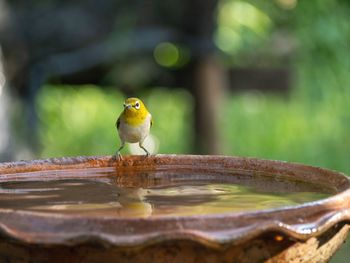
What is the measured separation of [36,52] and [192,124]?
4.88ft

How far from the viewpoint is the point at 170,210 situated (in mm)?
2275

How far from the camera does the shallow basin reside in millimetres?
1816

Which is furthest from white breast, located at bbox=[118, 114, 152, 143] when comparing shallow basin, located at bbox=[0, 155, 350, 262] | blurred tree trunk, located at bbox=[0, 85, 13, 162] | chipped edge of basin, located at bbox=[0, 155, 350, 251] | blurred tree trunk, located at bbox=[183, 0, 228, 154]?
blurred tree trunk, located at bbox=[183, 0, 228, 154]

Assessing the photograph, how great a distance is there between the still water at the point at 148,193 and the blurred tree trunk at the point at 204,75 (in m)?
4.16

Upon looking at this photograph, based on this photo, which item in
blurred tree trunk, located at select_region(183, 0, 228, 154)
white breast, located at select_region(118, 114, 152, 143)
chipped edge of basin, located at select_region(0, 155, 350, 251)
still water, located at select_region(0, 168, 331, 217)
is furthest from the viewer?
blurred tree trunk, located at select_region(183, 0, 228, 154)

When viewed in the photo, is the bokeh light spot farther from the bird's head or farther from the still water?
the still water

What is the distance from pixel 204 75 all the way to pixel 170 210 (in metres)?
4.82

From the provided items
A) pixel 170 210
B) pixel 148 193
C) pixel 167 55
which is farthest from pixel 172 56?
pixel 170 210

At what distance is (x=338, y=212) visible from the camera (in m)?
1.99

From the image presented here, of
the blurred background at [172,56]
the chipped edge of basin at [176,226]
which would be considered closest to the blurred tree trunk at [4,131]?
the blurred background at [172,56]

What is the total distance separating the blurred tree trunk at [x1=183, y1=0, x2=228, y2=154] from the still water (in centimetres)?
416

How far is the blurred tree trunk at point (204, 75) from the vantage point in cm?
695

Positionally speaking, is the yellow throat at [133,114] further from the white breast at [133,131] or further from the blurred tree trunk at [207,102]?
the blurred tree trunk at [207,102]

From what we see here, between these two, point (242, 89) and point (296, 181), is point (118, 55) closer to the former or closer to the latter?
point (242, 89)
